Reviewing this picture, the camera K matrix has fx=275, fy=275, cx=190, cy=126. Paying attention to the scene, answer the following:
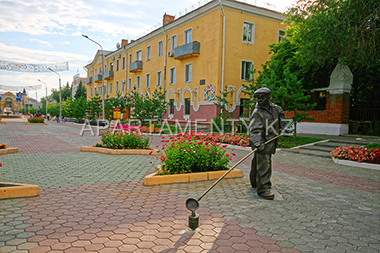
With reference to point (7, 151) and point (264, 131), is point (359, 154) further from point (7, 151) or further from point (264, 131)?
point (7, 151)

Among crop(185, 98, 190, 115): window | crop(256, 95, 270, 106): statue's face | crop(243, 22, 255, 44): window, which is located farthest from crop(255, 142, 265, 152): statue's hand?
crop(185, 98, 190, 115): window

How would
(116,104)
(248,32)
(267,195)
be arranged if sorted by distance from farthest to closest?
(116,104)
(248,32)
(267,195)

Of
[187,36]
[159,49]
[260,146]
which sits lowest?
[260,146]

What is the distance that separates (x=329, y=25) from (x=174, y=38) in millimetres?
18759

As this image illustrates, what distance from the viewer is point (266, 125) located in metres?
5.08

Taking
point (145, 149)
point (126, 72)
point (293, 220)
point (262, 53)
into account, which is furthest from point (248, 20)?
point (293, 220)

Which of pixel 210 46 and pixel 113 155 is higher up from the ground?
pixel 210 46

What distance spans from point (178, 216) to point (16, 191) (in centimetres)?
297

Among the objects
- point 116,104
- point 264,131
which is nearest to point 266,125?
point 264,131

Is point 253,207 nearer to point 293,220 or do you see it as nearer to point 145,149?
point 293,220

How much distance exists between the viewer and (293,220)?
4102mm

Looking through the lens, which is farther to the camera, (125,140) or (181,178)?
(125,140)

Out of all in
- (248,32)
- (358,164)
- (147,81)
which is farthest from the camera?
(147,81)

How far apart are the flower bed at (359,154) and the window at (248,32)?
1563 centimetres
